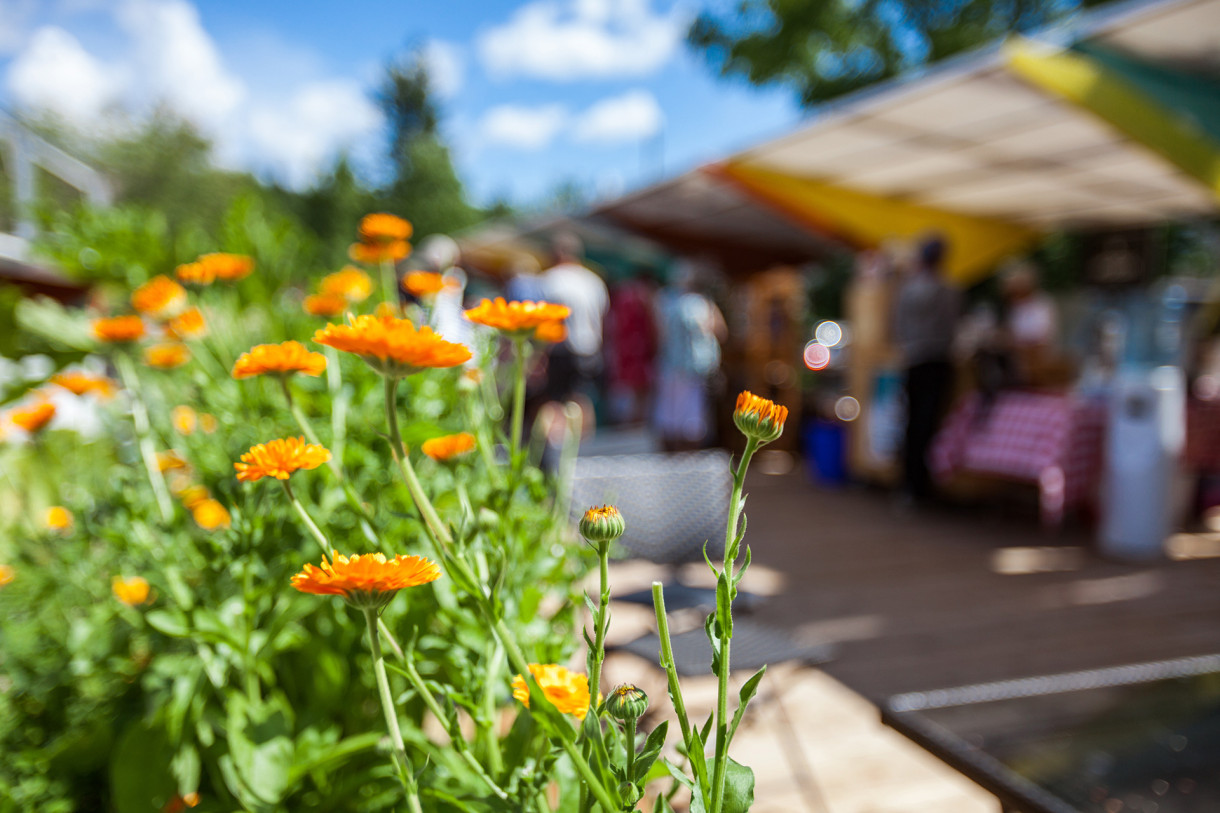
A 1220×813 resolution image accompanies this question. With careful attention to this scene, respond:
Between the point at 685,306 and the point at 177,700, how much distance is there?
5075 millimetres

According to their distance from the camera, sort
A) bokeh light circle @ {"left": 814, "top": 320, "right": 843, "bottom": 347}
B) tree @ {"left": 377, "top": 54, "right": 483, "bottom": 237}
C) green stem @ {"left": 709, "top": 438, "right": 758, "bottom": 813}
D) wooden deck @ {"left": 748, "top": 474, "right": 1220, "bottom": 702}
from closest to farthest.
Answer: green stem @ {"left": 709, "top": 438, "right": 758, "bottom": 813} < wooden deck @ {"left": 748, "top": 474, "right": 1220, "bottom": 702} < bokeh light circle @ {"left": 814, "top": 320, "right": 843, "bottom": 347} < tree @ {"left": 377, "top": 54, "right": 483, "bottom": 237}

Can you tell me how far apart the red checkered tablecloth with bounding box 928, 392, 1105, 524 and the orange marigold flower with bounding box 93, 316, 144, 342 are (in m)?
4.27

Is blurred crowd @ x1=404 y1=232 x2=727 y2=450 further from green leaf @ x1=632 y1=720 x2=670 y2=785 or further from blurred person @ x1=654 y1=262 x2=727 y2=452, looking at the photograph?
green leaf @ x1=632 y1=720 x2=670 y2=785

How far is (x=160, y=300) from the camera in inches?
48.4

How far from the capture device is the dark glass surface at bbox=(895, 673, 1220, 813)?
2.84 ft

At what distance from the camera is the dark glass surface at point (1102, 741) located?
0.86m

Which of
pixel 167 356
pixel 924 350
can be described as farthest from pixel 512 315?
pixel 924 350

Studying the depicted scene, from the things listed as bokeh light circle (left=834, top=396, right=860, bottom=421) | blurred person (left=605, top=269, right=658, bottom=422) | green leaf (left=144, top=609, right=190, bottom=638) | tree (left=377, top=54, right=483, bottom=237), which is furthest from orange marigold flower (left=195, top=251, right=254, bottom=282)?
tree (left=377, top=54, right=483, bottom=237)

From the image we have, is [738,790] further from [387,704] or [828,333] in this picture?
[828,333]

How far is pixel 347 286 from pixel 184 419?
0.37m

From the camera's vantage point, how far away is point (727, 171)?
17.6 ft

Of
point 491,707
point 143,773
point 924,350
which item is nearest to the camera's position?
point 491,707

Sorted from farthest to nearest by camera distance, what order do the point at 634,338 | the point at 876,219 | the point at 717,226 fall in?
1. the point at 717,226
2. the point at 634,338
3. the point at 876,219

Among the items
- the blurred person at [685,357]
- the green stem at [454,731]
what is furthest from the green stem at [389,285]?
the blurred person at [685,357]
